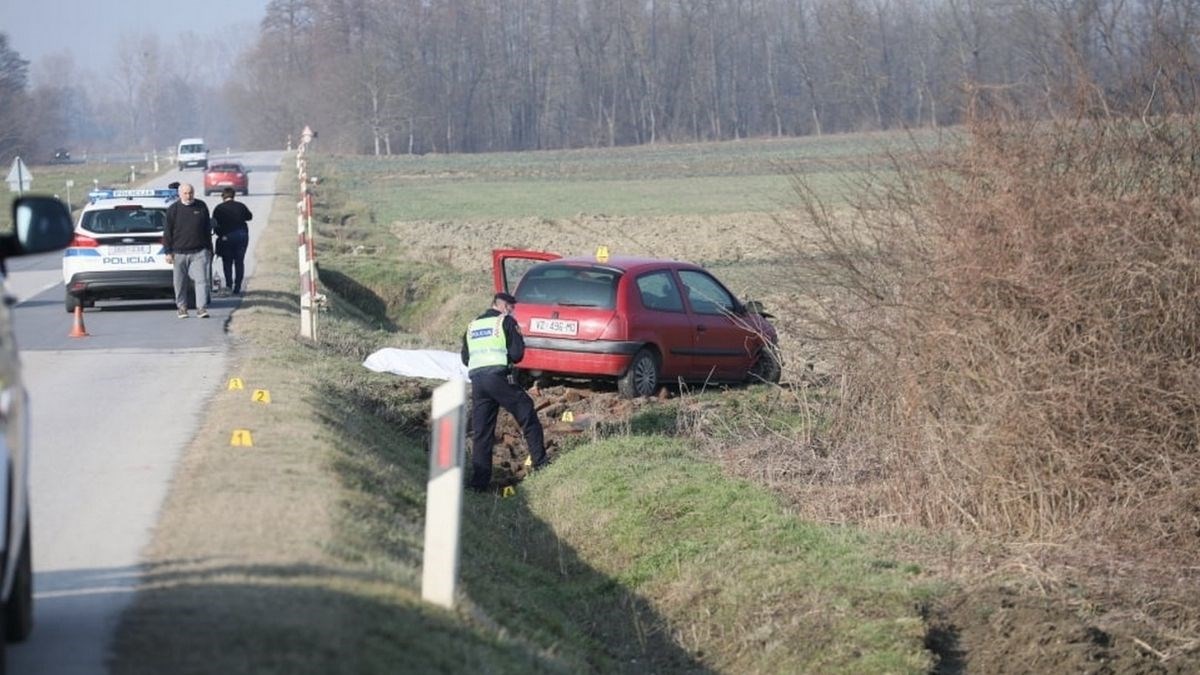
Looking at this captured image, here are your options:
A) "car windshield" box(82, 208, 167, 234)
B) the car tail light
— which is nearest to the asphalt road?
"car windshield" box(82, 208, 167, 234)

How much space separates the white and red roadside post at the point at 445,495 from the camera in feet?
23.2

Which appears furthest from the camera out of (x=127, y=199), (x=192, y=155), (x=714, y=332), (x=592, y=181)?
(x=192, y=155)

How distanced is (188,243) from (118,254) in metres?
1.71

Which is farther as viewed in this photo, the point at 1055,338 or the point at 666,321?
the point at 666,321

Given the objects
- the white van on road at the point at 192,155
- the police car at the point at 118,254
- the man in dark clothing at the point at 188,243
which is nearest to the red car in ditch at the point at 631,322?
the man in dark clothing at the point at 188,243

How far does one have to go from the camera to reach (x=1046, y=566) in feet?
35.1

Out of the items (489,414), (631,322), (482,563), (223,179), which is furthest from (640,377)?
(223,179)

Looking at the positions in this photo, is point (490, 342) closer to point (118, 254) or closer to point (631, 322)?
point (631, 322)

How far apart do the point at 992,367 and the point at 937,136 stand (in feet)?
6.96

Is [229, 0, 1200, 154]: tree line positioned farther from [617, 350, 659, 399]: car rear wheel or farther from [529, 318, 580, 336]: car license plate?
[529, 318, 580, 336]: car license plate

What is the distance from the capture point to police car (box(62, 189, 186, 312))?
20938 millimetres

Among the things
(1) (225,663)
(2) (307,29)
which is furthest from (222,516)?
(2) (307,29)

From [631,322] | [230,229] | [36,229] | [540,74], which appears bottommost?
[631,322]

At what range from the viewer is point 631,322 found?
52.8 feet
